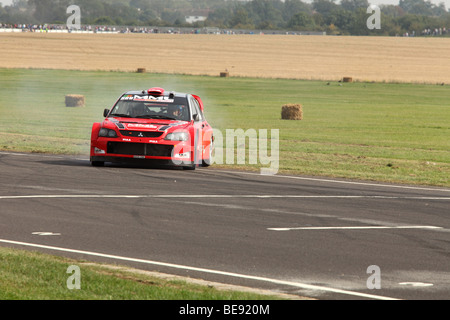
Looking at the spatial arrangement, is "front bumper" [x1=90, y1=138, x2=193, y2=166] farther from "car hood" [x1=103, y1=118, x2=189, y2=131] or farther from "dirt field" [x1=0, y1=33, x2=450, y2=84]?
"dirt field" [x1=0, y1=33, x2=450, y2=84]

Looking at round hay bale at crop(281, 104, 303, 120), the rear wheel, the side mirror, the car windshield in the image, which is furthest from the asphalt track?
round hay bale at crop(281, 104, 303, 120)

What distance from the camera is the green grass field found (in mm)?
19359

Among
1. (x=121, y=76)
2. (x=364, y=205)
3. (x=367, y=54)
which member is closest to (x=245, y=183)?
(x=364, y=205)

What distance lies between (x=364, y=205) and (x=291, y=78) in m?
52.7

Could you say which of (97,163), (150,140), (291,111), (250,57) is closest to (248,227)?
(150,140)

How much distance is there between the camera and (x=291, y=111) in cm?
3266

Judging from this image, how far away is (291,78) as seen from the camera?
2552 inches

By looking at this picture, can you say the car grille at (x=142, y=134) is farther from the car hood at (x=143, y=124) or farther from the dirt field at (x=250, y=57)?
the dirt field at (x=250, y=57)

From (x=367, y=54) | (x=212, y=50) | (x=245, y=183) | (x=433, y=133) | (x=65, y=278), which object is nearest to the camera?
(x=65, y=278)

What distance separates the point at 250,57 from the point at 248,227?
83.3m

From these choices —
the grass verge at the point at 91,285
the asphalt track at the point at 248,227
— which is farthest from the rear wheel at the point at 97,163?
the grass verge at the point at 91,285

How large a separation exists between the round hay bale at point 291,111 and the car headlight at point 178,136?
16387 mm

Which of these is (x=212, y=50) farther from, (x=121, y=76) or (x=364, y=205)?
(x=364, y=205)

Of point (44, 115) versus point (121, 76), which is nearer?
point (44, 115)
